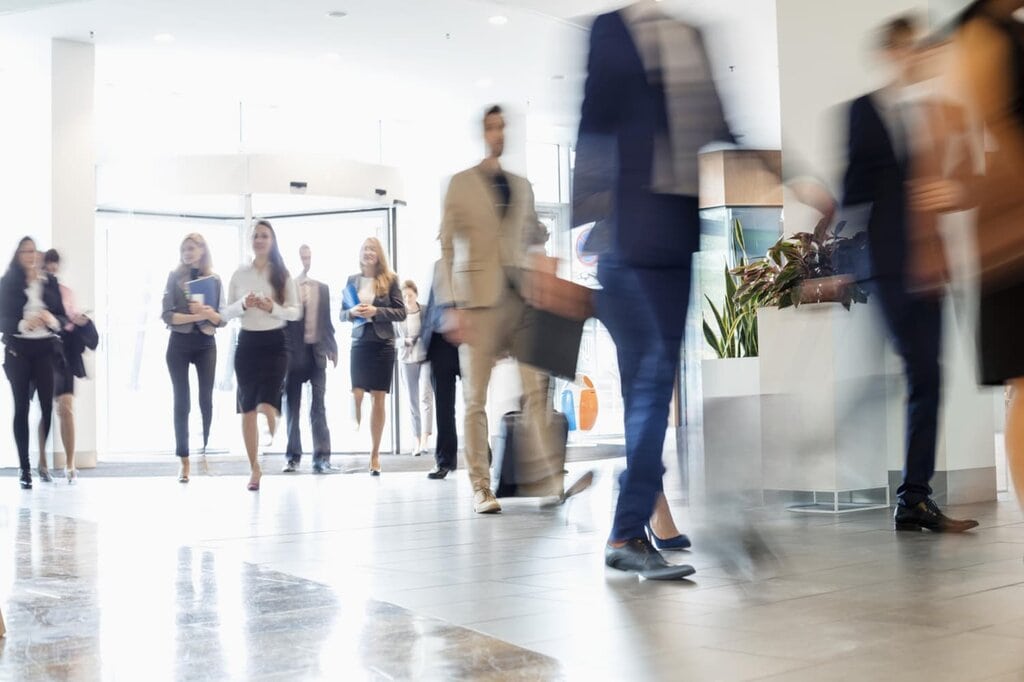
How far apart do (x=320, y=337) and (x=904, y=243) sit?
22.0 ft

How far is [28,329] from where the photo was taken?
8.43 meters

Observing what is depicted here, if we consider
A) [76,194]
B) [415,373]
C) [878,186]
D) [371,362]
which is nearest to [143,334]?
[76,194]

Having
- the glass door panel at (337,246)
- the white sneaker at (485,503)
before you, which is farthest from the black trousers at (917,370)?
the glass door panel at (337,246)

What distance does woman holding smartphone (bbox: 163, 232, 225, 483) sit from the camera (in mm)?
8133

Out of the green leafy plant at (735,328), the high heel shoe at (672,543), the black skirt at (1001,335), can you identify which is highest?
the green leafy plant at (735,328)

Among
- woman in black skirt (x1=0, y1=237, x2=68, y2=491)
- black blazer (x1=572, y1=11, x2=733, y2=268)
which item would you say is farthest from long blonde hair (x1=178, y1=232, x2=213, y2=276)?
black blazer (x1=572, y1=11, x2=733, y2=268)

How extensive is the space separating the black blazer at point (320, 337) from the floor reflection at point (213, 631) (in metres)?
5.82

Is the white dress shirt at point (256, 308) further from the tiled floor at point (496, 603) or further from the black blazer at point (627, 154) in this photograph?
the black blazer at point (627, 154)

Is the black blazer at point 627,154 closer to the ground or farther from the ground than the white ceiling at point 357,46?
closer to the ground

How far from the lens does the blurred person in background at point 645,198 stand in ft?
10.9

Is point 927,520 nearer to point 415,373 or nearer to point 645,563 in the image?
point 645,563

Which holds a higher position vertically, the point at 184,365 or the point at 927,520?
the point at 184,365

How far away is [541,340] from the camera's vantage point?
14.1ft

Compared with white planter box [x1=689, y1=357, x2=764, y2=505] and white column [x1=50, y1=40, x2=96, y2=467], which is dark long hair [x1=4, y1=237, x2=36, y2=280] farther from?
white planter box [x1=689, y1=357, x2=764, y2=505]
